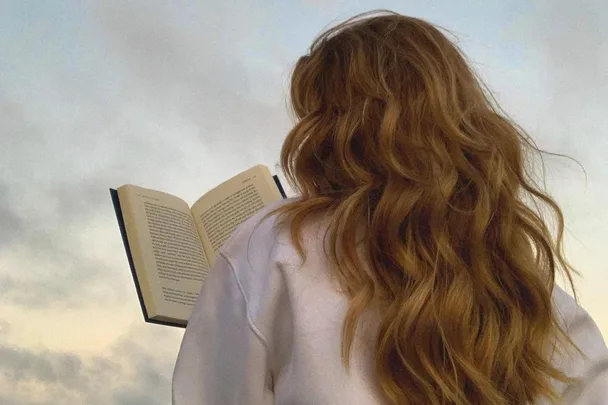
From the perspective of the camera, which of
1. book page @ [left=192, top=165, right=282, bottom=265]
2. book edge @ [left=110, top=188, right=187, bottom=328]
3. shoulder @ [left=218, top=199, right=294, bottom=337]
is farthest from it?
book page @ [left=192, top=165, right=282, bottom=265]

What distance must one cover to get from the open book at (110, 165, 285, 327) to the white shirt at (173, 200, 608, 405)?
0.50m

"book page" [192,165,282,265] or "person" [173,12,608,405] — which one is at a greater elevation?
"book page" [192,165,282,265]

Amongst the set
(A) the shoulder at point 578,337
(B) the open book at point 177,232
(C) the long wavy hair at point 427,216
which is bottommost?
(A) the shoulder at point 578,337

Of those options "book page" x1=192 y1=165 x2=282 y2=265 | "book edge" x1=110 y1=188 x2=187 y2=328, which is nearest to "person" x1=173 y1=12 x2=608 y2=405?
"book edge" x1=110 y1=188 x2=187 y2=328

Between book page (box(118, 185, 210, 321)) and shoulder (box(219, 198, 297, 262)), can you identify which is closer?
shoulder (box(219, 198, 297, 262))

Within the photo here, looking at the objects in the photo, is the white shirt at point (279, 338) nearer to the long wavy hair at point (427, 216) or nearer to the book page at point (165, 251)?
the long wavy hair at point (427, 216)

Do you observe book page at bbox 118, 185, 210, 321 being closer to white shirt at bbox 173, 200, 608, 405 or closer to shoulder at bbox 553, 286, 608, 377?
white shirt at bbox 173, 200, 608, 405

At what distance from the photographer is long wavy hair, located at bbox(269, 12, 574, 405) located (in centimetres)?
163

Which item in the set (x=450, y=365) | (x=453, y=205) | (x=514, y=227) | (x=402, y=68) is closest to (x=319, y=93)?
(x=402, y=68)

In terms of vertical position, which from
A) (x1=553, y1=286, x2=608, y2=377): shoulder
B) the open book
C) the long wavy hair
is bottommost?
(x1=553, y1=286, x2=608, y2=377): shoulder

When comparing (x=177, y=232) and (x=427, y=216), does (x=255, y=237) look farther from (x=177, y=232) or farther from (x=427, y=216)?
(x=177, y=232)

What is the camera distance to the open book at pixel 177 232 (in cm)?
232

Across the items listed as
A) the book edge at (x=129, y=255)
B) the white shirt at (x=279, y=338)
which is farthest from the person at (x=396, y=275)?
the book edge at (x=129, y=255)

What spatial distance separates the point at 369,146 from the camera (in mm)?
1863
